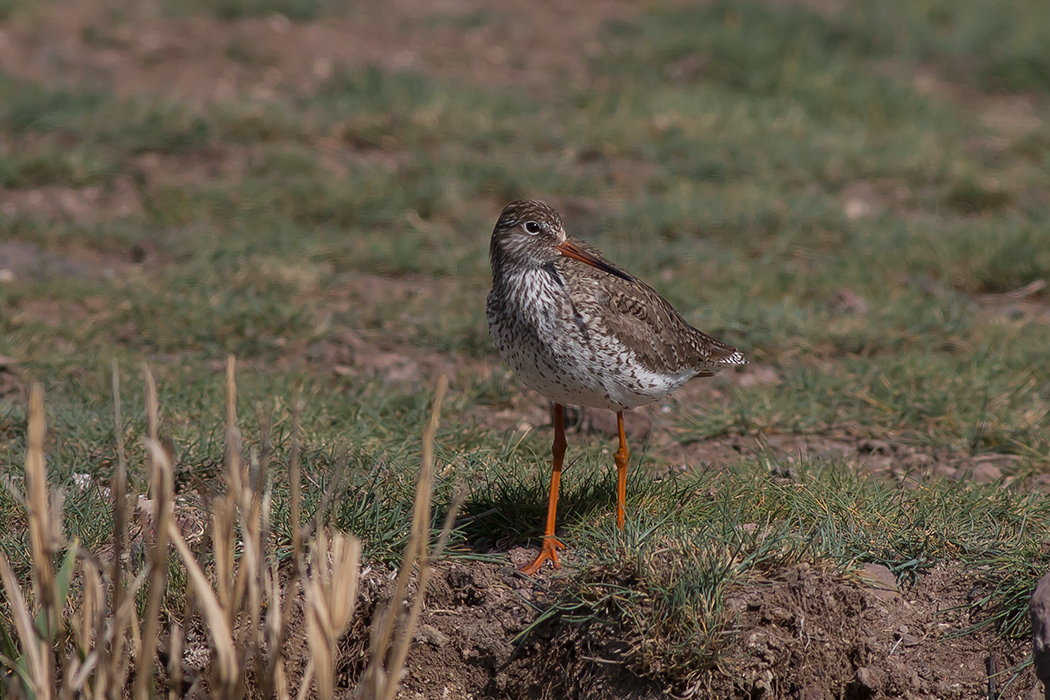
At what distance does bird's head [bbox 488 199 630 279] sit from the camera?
456 centimetres

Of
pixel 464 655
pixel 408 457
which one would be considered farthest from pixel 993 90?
pixel 464 655

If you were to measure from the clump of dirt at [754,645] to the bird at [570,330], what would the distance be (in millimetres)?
272

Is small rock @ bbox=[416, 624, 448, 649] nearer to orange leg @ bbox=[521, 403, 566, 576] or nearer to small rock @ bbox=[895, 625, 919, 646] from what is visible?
orange leg @ bbox=[521, 403, 566, 576]

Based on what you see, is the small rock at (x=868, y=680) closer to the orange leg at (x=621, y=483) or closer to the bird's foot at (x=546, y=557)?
the orange leg at (x=621, y=483)

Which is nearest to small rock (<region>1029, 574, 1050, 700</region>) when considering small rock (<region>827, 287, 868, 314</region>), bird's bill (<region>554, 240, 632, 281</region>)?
bird's bill (<region>554, 240, 632, 281</region>)

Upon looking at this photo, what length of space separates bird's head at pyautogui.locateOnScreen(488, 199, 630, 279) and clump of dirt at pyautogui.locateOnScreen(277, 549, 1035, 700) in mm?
1210

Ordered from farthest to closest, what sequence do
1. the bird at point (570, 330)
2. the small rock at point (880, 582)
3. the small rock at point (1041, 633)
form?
the bird at point (570, 330)
the small rock at point (880, 582)
the small rock at point (1041, 633)

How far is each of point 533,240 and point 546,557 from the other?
121 cm

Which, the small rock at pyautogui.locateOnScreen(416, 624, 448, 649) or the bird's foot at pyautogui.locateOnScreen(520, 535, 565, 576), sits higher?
the bird's foot at pyautogui.locateOnScreen(520, 535, 565, 576)

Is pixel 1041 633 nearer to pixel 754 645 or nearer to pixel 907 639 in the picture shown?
pixel 907 639

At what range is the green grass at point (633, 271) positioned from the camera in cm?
453

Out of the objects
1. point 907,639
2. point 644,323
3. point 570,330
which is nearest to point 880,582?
point 907,639

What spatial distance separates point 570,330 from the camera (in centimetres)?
427

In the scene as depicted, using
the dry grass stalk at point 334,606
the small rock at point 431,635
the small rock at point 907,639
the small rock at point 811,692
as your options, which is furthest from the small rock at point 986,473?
the dry grass stalk at point 334,606
